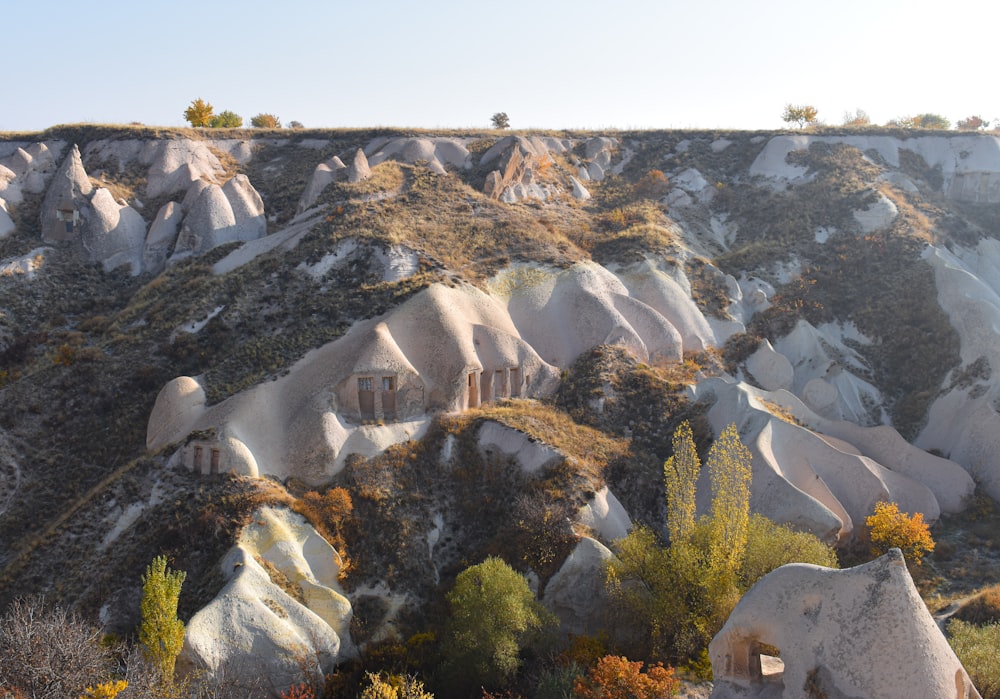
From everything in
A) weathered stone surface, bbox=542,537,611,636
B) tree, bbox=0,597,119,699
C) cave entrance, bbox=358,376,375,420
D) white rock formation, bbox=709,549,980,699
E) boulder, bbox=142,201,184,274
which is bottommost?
weathered stone surface, bbox=542,537,611,636

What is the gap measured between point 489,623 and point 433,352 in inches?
559

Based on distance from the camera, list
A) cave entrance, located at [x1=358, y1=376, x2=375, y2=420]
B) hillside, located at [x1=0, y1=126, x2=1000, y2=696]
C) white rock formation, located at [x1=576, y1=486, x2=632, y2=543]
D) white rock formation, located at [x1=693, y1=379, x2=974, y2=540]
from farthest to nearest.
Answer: cave entrance, located at [x1=358, y1=376, x2=375, y2=420]
white rock formation, located at [x1=693, y1=379, x2=974, y2=540]
white rock formation, located at [x1=576, y1=486, x2=632, y2=543]
hillside, located at [x1=0, y1=126, x2=1000, y2=696]

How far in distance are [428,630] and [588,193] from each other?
134ft

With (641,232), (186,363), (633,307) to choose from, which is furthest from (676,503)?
(641,232)

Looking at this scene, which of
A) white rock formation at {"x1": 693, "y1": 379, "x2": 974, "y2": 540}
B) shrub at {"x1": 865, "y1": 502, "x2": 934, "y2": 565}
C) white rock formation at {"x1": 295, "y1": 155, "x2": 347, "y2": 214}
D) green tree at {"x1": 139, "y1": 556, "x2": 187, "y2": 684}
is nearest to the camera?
green tree at {"x1": 139, "y1": 556, "x2": 187, "y2": 684}

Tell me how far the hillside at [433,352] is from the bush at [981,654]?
7480mm

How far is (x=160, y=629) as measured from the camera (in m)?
24.0

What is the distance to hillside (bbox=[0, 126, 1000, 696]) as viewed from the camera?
31.3 meters

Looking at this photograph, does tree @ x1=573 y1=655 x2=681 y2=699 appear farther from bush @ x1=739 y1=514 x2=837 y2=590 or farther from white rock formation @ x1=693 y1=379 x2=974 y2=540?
white rock formation @ x1=693 y1=379 x2=974 y2=540

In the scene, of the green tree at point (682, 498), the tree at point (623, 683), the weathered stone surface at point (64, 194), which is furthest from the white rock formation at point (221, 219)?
the tree at point (623, 683)

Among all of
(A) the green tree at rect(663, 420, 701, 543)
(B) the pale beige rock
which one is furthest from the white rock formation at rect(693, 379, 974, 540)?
(A) the green tree at rect(663, 420, 701, 543)

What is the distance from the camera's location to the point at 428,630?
28750mm

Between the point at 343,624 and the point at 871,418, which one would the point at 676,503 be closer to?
the point at 343,624

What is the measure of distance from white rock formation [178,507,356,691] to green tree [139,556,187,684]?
90 centimetres
